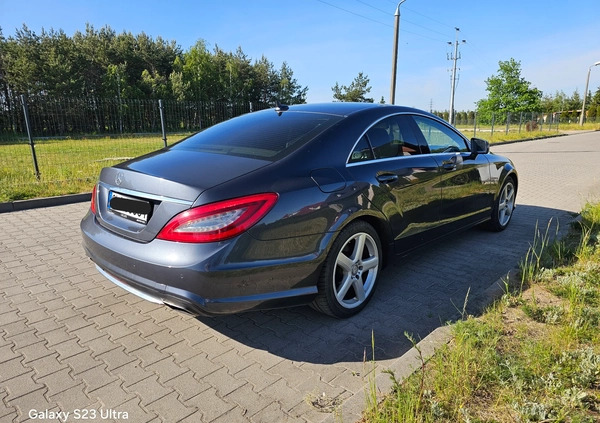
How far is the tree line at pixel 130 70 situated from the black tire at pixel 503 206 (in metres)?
32.4

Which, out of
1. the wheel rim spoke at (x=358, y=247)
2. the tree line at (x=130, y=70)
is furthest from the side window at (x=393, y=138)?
the tree line at (x=130, y=70)

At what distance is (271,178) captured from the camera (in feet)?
8.11

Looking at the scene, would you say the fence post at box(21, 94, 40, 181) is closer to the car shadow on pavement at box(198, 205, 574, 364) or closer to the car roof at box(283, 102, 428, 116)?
the car roof at box(283, 102, 428, 116)

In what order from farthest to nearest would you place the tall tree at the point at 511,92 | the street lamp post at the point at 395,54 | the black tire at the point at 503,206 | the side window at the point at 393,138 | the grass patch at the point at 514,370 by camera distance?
the tall tree at the point at 511,92 < the street lamp post at the point at 395,54 < the black tire at the point at 503,206 < the side window at the point at 393,138 < the grass patch at the point at 514,370

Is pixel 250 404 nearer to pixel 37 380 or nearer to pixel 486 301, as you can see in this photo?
pixel 37 380

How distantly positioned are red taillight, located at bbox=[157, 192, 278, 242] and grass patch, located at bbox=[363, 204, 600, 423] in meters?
1.17

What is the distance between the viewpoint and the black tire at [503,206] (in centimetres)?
525

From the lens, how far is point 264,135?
317cm

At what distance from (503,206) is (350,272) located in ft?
11.4

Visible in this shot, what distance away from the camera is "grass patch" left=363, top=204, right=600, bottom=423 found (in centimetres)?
183

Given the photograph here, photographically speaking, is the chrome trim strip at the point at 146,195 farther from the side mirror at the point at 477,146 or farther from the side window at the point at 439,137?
the side mirror at the point at 477,146

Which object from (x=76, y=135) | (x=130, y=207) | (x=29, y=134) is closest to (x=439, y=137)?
(x=130, y=207)

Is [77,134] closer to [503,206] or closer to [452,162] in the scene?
[452,162]

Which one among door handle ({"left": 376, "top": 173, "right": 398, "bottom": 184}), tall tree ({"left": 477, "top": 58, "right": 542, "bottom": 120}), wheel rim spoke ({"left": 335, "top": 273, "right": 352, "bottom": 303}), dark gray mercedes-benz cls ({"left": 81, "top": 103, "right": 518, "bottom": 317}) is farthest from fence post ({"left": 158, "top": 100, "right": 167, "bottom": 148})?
tall tree ({"left": 477, "top": 58, "right": 542, "bottom": 120})
